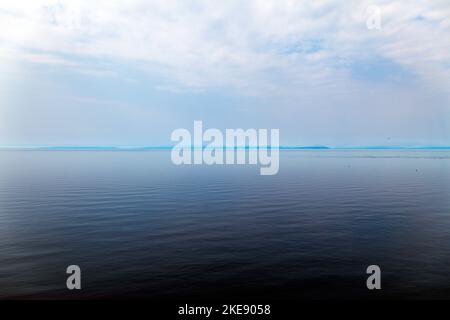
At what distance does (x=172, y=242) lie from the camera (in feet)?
82.6

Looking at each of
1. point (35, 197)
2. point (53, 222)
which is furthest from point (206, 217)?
point (35, 197)

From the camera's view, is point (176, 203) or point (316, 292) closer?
point (316, 292)

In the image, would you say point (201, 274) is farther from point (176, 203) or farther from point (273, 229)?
point (176, 203)

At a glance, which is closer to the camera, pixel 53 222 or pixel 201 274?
pixel 201 274

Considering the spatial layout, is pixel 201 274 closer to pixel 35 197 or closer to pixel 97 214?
pixel 97 214

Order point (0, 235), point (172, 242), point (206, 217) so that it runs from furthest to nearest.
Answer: point (206, 217)
point (0, 235)
point (172, 242)

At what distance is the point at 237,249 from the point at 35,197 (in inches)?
1551

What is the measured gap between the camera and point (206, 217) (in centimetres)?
3469
